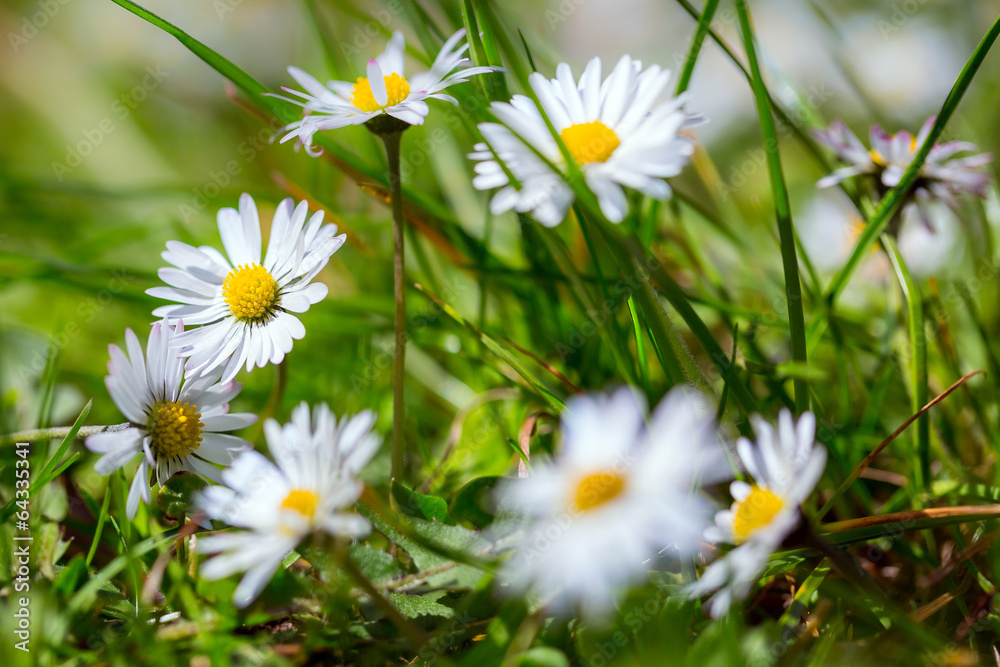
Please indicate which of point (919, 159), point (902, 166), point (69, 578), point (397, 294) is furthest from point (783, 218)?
point (69, 578)

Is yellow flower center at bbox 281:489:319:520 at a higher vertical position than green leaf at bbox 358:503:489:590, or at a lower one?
higher

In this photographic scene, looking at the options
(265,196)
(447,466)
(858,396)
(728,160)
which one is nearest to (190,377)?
(447,466)

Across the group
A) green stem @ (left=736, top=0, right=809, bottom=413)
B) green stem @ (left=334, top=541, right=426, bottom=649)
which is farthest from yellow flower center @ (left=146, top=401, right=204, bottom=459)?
green stem @ (left=736, top=0, right=809, bottom=413)

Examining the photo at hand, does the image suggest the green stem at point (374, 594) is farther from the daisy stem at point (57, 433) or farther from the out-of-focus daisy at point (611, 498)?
the daisy stem at point (57, 433)
